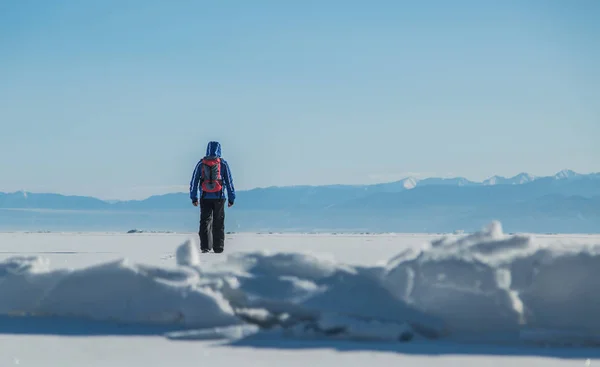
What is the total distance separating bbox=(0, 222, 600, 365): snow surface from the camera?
377 centimetres

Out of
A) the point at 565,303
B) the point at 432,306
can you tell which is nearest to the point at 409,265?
the point at 432,306

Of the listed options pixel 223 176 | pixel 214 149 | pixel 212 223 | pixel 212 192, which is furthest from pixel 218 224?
pixel 214 149

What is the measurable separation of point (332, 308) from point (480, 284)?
83 cm

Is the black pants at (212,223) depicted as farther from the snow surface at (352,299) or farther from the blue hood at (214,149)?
the snow surface at (352,299)

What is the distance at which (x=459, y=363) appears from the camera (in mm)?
3207

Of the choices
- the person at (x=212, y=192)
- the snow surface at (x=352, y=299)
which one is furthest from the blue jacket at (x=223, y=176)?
the snow surface at (x=352, y=299)

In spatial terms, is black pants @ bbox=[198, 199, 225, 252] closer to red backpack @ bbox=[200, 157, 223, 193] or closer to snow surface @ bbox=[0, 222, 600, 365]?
red backpack @ bbox=[200, 157, 223, 193]

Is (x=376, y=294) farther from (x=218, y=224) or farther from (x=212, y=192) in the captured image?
(x=218, y=224)

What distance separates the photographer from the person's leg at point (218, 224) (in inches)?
400

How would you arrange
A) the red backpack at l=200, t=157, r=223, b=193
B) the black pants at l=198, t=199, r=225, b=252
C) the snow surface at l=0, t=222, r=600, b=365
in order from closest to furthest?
the snow surface at l=0, t=222, r=600, b=365 → the red backpack at l=200, t=157, r=223, b=193 → the black pants at l=198, t=199, r=225, b=252

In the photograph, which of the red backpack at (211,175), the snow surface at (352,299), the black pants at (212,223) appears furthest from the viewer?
the black pants at (212,223)

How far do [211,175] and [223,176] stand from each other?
26 centimetres

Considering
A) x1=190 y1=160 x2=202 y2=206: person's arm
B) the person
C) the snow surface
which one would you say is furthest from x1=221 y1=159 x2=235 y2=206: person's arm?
the snow surface

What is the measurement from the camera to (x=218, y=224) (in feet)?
33.9
